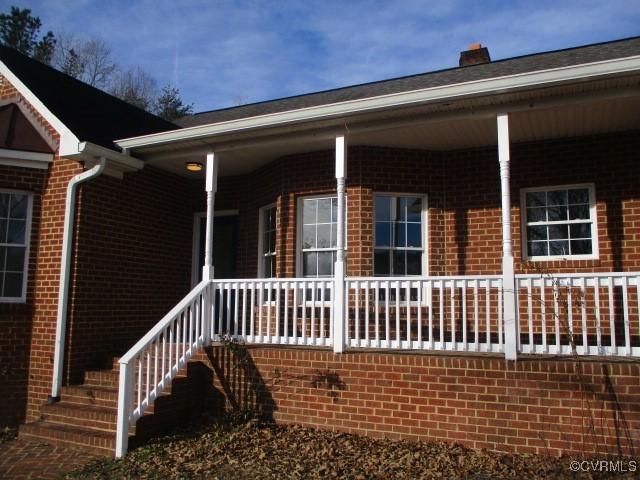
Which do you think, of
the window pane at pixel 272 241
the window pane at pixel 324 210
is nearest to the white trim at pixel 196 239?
the window pane at pixel 272 241

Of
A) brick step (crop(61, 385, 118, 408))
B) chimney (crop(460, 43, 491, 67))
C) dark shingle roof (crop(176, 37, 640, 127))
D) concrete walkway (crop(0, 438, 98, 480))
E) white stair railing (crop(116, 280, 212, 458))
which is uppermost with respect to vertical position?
chimney (crop(460, 43, 491, 67))

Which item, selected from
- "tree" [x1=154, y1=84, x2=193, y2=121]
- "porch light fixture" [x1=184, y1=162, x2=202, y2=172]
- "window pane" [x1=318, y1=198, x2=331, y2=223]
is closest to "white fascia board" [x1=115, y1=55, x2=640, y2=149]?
"porch light fixture" [x1=184, y1=162, x2=202, y2=172]

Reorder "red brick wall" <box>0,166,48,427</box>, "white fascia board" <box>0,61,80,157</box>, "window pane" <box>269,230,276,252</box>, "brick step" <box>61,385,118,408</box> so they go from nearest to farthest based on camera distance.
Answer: "brick step" <box>61,385,118,408</box>
"red brick wall" <box>0,166,48,427</box>
"white fascia board" <box>0,61,80,157</box>
"window pane" <box>269,230,276,252</box>

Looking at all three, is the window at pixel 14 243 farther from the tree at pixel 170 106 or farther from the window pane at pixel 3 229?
the tree at pixel 170 106

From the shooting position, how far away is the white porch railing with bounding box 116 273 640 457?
569cm

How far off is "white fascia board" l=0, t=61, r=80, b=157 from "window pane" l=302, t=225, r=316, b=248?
3.59 meters

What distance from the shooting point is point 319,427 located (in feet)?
21.6

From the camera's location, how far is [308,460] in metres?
5.58

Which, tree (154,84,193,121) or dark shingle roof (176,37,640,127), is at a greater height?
tree (154,84,193,121)

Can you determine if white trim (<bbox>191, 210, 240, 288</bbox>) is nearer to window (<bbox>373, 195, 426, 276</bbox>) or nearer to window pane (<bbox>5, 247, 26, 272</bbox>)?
A: window pane (<bbox>5, 247, 26, 272</bbox>)

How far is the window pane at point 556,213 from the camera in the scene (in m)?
7.81

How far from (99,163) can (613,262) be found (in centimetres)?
739

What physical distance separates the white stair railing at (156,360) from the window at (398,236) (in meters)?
2.66

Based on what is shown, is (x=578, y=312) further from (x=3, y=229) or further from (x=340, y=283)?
(x=3, y=229)
